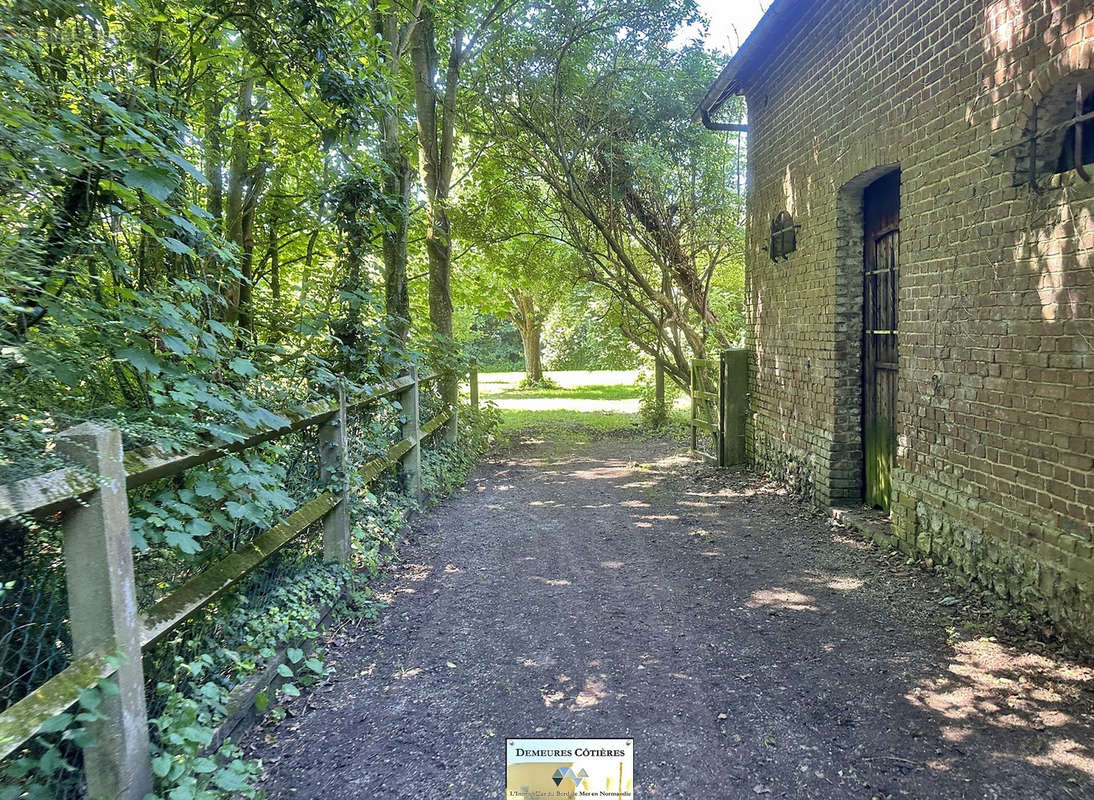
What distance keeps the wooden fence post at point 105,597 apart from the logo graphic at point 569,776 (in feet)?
4.72

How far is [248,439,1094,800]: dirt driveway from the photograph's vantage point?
2.55m

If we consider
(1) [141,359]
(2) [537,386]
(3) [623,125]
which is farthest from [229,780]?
(2) [537,386]

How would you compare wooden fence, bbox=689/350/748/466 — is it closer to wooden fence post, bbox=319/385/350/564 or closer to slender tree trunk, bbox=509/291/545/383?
wooden fence post, bbox=319/385/350/564

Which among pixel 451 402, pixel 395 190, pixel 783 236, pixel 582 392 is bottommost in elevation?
pixel 582 392

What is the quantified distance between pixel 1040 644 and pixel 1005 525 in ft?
2.39

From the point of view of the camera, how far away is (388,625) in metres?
4.07

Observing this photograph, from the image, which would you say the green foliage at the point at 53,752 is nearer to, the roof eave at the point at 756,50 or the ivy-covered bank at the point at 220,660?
the ivy-covered bank at the point at 220,660

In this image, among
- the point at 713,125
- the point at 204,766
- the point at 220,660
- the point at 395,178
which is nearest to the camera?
the point at 204,766

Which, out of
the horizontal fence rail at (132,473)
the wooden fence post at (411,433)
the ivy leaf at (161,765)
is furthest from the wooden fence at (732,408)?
the ivy leaf at (161,765)

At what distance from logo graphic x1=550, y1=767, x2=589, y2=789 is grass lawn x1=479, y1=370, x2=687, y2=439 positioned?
33.9 feet

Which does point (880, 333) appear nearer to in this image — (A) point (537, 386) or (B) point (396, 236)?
(B) point (396, 236)

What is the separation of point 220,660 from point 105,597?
0.95 m

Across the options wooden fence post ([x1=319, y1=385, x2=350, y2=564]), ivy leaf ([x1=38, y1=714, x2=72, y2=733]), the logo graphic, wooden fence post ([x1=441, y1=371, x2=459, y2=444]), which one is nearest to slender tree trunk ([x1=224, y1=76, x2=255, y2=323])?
wooden fence post ([x1=441, y1=371, x2=459, y2=444])

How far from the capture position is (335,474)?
432 cm
